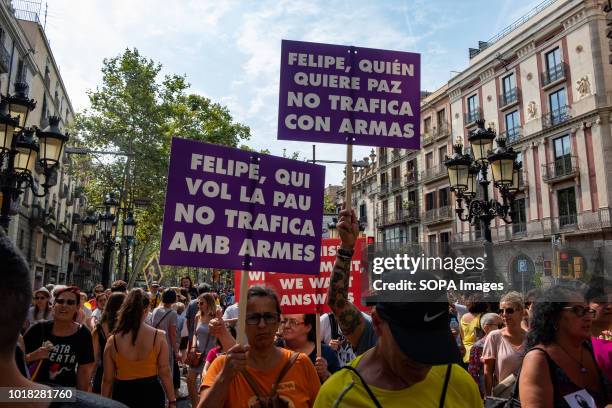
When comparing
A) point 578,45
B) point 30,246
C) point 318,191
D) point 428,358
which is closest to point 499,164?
point 318,191

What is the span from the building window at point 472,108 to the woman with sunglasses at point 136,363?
3202 cm

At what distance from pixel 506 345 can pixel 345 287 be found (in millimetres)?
2530

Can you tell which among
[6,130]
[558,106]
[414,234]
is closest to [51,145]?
[6,130]

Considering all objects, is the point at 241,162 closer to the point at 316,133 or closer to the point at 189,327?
the point at 316,133

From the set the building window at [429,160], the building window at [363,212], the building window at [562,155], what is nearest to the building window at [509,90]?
the building window at [562,155]

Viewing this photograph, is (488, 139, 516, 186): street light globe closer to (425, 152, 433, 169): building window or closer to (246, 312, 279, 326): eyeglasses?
(246, 312, 279, 326): eyeglasses

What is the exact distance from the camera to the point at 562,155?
2678cm

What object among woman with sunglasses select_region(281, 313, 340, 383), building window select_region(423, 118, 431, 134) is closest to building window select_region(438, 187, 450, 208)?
building window select_region(423, 118, 431, 134)

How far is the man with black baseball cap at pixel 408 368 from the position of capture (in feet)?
5.37

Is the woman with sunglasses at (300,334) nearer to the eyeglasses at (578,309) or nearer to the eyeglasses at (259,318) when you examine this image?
the eyeglasses at (259,318)

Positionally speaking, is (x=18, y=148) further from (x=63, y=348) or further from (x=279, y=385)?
(x=279, y=385)

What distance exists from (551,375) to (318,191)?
1929mm

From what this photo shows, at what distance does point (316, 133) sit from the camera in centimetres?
382

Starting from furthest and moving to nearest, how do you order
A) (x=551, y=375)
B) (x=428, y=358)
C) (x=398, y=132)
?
(x=398, y=132) → (x=551, y=375) → (x=428, y=358)
